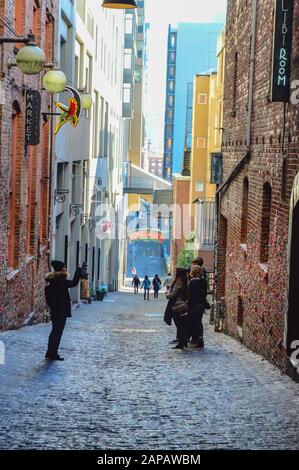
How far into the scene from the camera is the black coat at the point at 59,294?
13.4 meters

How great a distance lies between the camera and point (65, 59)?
32750 mm

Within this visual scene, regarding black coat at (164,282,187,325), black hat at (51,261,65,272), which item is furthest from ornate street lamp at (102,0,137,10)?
black hat at (51,261,65,272)

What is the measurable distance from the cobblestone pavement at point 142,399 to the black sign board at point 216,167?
809cm

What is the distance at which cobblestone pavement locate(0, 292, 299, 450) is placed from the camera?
27.3 feet

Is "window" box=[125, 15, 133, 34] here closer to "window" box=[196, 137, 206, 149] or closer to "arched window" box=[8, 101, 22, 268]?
"window" box=[196, 137, 206, 149]

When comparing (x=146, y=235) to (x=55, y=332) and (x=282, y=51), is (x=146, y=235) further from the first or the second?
(x=282, y=51)

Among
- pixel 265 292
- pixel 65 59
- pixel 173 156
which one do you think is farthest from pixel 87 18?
pixel 173 156

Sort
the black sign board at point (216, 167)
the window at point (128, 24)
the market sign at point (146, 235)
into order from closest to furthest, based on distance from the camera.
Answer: the black sign board at point (216, 167) < the window at point (128, 24) < the market sign at point (146, 235)

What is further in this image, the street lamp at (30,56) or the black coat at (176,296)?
the black coat at (176,296)

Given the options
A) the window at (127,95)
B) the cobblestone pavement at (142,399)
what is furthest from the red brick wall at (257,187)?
the window at (127,95)

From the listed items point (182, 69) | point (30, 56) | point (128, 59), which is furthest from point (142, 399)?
point (182, 69)

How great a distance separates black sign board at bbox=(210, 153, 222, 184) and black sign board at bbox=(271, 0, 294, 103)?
10.7 metres

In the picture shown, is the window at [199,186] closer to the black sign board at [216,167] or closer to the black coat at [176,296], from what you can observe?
the black sign board at [216,167]
